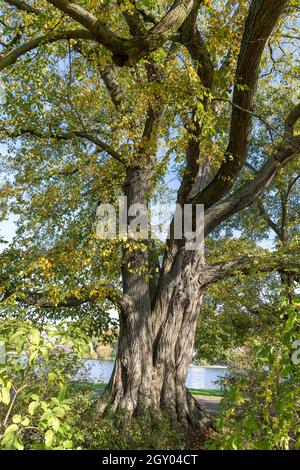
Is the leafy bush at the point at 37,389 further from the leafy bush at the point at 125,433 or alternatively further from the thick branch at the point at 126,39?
the leafy bush at the point at 125,433

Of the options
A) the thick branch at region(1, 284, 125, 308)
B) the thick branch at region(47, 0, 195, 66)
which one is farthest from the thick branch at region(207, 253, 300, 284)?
the thick branch at region(47, 0, 195, 66)

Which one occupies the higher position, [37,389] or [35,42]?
[35,42]

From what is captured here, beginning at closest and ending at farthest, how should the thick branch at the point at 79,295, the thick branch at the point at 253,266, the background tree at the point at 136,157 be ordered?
the background tree at the point at 136,157 < the thick branch at the point at 79,295 < the thick branch at the point at 253,266

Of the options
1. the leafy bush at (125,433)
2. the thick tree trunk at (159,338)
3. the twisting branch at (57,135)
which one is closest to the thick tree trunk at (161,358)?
the thick tree trunk at (159,338)

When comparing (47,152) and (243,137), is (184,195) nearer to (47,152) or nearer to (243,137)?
(243,137)

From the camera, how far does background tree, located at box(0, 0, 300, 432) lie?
5230 millimetres

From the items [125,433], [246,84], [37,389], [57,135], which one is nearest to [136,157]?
[57,135]

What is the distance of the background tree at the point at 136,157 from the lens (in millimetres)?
5230

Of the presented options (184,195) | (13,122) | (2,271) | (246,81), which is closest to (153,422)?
(2,271)

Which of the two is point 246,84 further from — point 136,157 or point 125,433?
point 125,433

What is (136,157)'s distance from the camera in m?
7.64

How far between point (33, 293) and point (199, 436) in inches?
150

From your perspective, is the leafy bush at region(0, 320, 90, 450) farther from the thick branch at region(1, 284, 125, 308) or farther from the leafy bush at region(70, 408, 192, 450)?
the thick branch at region(1, 284, 125, 308)
